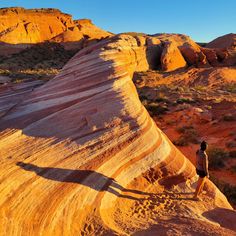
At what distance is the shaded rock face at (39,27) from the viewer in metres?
47.8

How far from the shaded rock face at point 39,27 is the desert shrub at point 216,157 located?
127 ft

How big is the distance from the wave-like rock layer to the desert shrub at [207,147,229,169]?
4.68 m

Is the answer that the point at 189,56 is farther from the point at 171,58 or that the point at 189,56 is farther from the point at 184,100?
the point at 184,100

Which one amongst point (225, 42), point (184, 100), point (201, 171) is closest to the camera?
point (201, 171)

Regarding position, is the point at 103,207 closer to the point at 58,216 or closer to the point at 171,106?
the point at 58,216

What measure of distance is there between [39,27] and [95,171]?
49.4 m

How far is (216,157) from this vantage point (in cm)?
1200

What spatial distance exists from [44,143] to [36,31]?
4750cm

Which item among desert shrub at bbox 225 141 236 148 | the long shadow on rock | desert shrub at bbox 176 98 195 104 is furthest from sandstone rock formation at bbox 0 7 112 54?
the long shadow on rock

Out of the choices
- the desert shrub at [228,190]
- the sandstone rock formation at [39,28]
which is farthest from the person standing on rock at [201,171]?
the sandstone rock formation at [39,28]

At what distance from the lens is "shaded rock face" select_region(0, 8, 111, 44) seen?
47.8 meters

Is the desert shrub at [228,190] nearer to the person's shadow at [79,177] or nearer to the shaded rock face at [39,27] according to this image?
the person's shadow at [79,177]

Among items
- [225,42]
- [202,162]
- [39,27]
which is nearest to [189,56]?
[225,42]

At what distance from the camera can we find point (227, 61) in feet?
124
